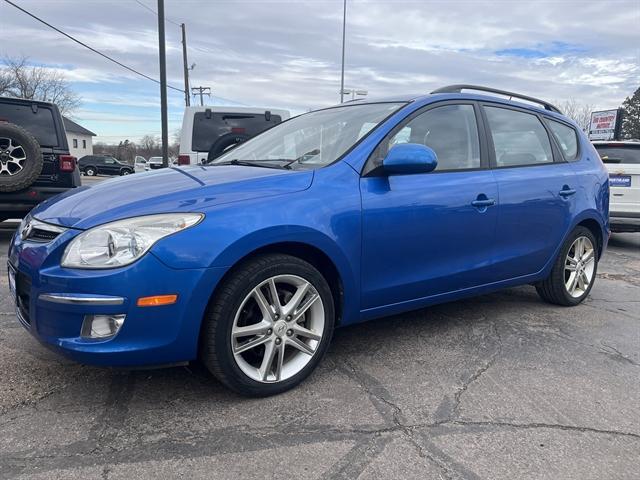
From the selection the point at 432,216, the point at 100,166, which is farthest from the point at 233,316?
the point at 100,166

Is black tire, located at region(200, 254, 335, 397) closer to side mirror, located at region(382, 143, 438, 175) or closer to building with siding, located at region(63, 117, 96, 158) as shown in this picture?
side mirror, located at region(382, 143, 438, 175)

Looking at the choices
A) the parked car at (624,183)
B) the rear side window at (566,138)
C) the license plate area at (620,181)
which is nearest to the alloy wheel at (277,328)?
the rear side window at (566,138)

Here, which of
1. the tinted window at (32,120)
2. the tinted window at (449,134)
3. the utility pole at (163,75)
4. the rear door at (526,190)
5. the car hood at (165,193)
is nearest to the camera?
the car hood at (165,193)

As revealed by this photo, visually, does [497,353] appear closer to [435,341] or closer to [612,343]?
[435,341]

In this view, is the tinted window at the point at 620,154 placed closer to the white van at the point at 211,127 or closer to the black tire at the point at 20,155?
the white van at the point at 211,127

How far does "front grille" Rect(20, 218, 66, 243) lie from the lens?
2666 mm

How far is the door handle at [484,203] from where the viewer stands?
12.0ft

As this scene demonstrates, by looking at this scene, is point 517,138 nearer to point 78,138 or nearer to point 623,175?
point 623,175

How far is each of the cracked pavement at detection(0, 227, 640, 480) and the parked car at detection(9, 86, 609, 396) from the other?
1.00 feet

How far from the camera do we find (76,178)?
23.9ft

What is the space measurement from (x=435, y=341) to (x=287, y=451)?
171cm

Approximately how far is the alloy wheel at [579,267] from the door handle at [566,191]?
0.47 m

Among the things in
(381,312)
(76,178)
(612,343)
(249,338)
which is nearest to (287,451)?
(249,338)

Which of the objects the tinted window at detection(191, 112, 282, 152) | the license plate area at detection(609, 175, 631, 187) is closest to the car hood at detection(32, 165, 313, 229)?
the tinted window at detection(191, 112, 282, 152)
